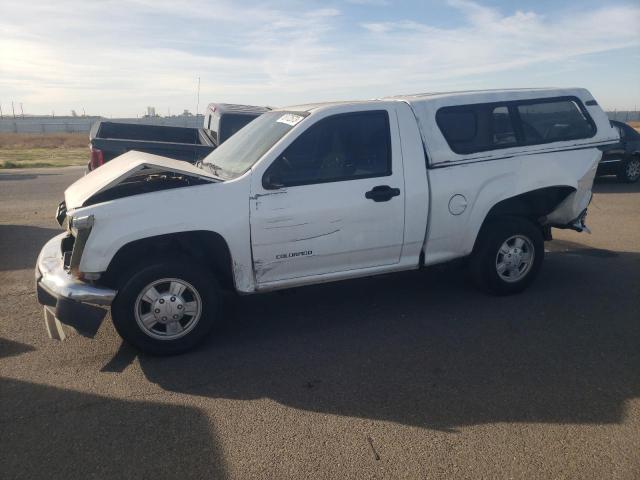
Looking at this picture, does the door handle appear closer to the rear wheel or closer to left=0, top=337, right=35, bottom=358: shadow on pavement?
left=0, top=337, right=35, bottom=358: shadow on pavement

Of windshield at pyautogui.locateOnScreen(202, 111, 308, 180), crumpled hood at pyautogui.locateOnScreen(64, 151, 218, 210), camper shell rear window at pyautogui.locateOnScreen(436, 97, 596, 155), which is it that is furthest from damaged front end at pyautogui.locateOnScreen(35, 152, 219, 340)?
camper shell rear window at pyautogui.locateOnScreen(436, 97, 596, 155)

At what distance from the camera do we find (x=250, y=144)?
514 centimetres

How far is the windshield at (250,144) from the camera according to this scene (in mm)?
4781

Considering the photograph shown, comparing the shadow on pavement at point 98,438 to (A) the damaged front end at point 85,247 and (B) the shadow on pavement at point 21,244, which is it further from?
(B) the shadow on pavement at point 21,244

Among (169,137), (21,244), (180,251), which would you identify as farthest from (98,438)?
(169,137)

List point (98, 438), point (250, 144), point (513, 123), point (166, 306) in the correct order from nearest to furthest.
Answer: point (98, 438), point (166, 306), point (250, 144), point (513, 123)

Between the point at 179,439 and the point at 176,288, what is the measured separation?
4.49 feet

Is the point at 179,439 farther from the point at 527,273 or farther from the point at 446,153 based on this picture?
the point at 527,273

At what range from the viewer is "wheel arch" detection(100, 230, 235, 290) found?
14.3ft

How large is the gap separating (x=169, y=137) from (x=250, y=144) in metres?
5.15

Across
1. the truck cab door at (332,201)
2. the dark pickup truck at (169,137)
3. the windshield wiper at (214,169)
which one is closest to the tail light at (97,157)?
the dark pickup truck at (169,137)

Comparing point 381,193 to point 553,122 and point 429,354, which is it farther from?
point 553,122

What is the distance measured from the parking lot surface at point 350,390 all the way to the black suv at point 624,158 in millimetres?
9447

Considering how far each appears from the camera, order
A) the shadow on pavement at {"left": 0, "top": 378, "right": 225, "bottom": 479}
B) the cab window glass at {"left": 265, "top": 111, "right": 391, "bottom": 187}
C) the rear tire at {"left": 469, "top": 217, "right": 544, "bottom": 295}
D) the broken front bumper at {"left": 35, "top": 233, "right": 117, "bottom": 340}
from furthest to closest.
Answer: the rear tire at {"left": 469, "top": 217, "right": 544, "bottom": 295}
the cab window glass at {"left": 265, "top": 111, "right": 391, "bottom": 187}
the broken front bumper at {"left": 35, "top": 233, "right": 117, "bottom": 340}
the shadow on pavement at {"left": 0, "top": 378, "right": 225, "bottom": 479}
